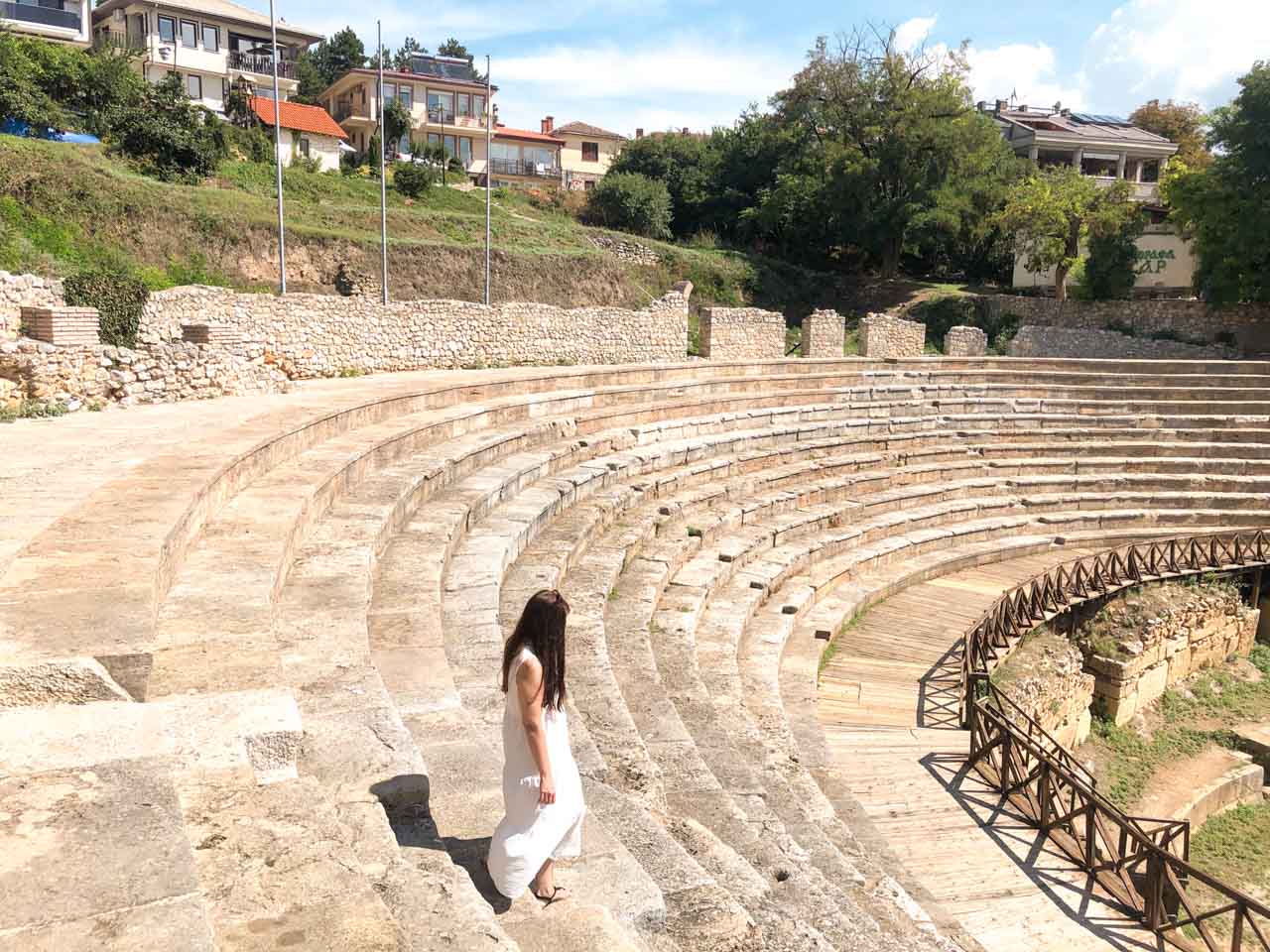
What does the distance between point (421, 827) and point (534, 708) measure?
543mm

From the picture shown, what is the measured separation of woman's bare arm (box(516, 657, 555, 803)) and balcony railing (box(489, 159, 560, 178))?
5203 centimetres

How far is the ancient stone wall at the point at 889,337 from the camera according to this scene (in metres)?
22.1

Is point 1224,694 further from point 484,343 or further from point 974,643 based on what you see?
point 484,343

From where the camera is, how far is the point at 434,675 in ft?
15.4

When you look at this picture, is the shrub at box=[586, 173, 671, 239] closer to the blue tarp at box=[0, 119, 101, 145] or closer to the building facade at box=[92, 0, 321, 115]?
the building facade at box=[92, 0, 321, 115]

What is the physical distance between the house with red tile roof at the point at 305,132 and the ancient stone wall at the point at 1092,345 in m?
24.0

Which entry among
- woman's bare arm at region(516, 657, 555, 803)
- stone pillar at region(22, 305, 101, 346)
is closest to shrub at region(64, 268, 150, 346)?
stone pillar at region(22, 305, 101, 346)

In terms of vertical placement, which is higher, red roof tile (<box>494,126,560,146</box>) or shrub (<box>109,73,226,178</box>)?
red roof tile (<box>494,126,560,146</box>)

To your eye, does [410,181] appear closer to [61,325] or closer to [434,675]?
[61,325]

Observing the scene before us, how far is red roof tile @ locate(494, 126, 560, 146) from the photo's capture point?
55.3 metres

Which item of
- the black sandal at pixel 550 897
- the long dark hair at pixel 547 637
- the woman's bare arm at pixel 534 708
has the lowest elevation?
the black sandal at pixel 550 897

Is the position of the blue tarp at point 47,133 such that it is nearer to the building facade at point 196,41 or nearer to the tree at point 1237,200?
the building facade at point 196,41

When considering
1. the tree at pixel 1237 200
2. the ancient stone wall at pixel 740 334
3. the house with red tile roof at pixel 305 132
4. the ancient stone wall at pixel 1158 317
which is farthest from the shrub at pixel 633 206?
the tree at pixel 1237 200

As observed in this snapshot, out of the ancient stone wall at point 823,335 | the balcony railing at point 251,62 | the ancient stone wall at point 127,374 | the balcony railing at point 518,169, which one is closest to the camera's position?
the ancient stone wall at point 127,374
